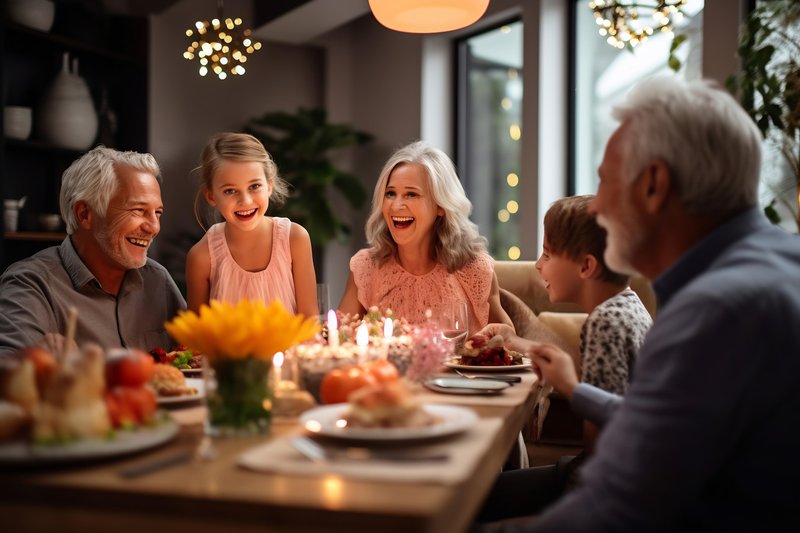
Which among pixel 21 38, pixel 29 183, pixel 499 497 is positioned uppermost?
pixel 21 38

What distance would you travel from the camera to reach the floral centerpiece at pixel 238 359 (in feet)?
4.16

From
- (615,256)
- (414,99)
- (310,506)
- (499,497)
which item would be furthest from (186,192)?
(310,506)

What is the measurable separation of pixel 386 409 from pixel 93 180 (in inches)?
68.9

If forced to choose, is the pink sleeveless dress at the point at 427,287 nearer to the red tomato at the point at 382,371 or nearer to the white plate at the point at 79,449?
the red tomato at the point at 382,371

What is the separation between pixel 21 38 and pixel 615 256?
5092 mm

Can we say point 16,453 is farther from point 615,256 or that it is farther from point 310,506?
point 615,256

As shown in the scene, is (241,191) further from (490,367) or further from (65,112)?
(65,112)

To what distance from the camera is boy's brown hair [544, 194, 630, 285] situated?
1.99 m

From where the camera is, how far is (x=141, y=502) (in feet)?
3.19

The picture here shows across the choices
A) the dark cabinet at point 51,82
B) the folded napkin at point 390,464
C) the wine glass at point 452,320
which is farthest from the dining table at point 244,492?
the dark cabinet at point 51,82

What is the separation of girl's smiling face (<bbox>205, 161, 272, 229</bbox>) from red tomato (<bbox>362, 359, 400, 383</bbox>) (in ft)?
4.85

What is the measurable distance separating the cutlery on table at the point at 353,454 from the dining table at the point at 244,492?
0.01m

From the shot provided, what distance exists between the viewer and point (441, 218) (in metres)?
3.22

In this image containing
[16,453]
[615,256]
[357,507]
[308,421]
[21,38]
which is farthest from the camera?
[21,38]
